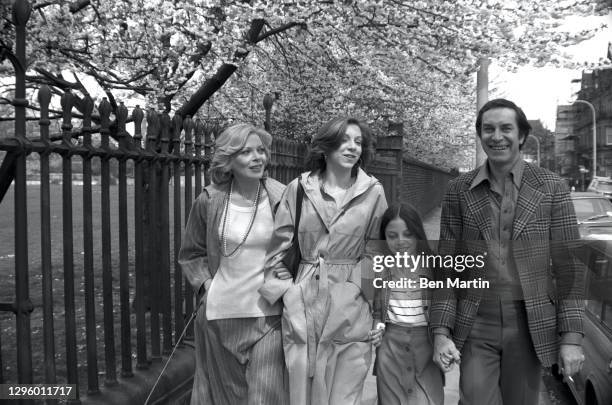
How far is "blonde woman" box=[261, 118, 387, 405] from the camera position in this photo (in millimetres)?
2943

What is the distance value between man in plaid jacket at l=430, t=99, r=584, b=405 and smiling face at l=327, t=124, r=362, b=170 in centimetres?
60

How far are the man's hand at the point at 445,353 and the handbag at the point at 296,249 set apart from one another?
31.2 inches

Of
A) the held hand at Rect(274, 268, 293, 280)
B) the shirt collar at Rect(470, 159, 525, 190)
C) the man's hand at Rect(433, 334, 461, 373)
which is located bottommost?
the man's hand at Rect(433, 334, 461, 373)

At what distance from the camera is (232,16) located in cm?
676

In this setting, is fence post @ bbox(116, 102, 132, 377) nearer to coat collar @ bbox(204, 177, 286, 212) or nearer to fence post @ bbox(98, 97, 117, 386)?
fence post @ bbox(98, 97, 117, 386)

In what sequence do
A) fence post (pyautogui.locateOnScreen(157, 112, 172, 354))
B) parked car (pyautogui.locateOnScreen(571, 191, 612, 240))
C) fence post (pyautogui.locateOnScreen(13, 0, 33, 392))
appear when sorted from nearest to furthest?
1. fence post (pyautogui.locateOnScreen(13, 0, 33, 392))
2. fence post (pyautogui.locateOnScreen(157, 112, 172, 354))
3. parked car (pyautogui.locateOnScreen(571, 191, 612, 240))

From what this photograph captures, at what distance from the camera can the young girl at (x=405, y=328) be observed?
2918 millimetres

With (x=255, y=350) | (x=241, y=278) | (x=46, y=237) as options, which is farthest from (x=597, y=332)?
(x=46, y=237)

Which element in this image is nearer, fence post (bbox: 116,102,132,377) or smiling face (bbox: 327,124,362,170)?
smiling face (bbox: 327,124,362,170)

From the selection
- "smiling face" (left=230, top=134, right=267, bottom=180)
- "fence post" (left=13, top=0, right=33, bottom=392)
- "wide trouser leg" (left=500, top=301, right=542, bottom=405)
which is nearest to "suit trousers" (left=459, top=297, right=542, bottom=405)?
"wide trouser leg" (left=500, top=301, right=542, bottom=405)

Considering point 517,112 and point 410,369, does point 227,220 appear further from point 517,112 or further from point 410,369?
point 517,112

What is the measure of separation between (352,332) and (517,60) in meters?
5.67

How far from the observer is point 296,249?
10.1ft

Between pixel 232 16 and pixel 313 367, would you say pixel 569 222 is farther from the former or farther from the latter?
pixel 232 16
